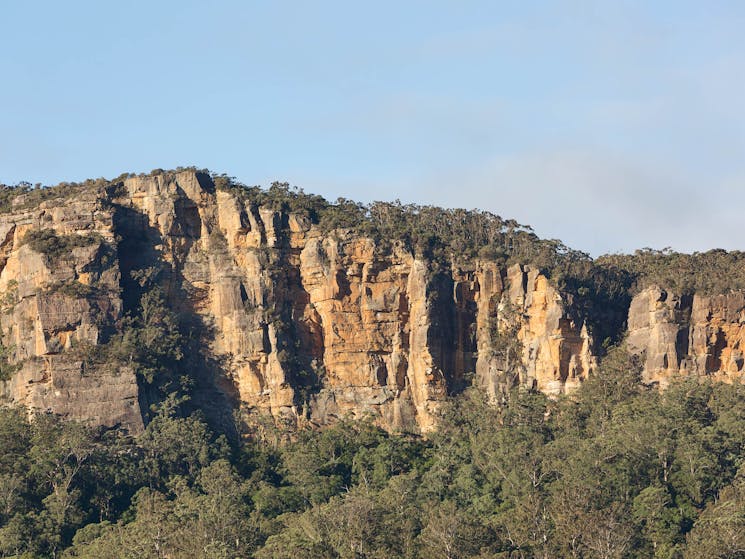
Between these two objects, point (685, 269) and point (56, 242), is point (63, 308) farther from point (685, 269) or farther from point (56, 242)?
point (685, 269)

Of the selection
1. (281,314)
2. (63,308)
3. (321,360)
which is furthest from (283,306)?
(63,308)

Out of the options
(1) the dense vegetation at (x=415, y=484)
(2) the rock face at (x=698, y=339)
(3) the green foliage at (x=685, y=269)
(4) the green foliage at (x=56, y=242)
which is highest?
(4) the green foliage at (x=56, y=242)

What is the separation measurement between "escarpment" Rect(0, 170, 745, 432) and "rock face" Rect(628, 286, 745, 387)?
8cm

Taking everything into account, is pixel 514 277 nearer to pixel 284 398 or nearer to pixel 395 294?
pixel 395 294

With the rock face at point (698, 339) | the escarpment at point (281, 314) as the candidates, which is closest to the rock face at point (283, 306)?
the escarpment at point (281, 314)

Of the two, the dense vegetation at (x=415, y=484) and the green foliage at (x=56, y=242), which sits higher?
the green foliage at (x=56, y=242)

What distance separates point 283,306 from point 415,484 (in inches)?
530

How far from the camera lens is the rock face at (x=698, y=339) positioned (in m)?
100

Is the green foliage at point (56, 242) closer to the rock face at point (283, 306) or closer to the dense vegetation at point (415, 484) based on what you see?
the rock face at point (283, 306)

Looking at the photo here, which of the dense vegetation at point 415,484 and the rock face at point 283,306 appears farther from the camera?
the rock face at point 283,306

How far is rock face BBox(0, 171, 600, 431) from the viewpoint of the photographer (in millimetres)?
101375

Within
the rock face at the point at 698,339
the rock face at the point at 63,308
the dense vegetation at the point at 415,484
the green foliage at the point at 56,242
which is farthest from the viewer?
the green foliage at the point at 56,242

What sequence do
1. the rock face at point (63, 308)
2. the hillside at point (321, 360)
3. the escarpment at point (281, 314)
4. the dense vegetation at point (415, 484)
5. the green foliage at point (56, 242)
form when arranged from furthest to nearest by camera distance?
the green foliage at point (56, 242) < the escarpment at point (281, 314) < the rock face at point (63, 308) < the hillside at point (321, 360) < the dense vegetation at point (415, 484)

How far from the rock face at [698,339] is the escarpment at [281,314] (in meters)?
0.08
